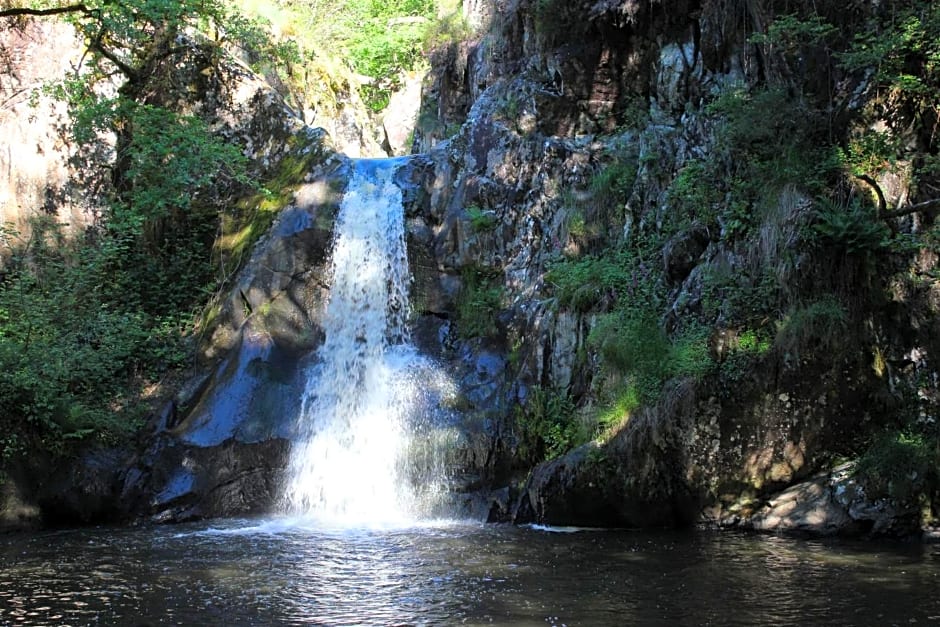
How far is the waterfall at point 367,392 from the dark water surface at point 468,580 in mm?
1652

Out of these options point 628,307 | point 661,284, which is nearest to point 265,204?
point 628,307

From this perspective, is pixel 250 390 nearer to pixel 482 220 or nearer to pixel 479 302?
pixel 479 302

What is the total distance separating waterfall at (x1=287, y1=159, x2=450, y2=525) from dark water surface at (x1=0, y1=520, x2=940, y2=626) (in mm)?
1652

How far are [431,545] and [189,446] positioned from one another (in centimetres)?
459

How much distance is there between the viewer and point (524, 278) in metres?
12.3

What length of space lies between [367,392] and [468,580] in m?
5.75

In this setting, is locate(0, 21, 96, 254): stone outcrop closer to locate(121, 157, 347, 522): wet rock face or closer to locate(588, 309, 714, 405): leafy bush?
locate(121, 157, 347, 522): wet rock face

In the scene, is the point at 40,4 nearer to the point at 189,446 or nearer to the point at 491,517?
the point at 189,446

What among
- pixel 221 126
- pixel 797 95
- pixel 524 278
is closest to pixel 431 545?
pixel 524 278

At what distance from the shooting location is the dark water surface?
527cm

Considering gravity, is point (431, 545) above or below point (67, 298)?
below

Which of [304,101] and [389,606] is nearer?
[389,606]

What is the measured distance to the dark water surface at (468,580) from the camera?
5273 mm

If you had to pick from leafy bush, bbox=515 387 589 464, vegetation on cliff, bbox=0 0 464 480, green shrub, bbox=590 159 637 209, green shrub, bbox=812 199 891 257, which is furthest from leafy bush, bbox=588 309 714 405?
vegetation on cliff, bbox=0 0 464 480
